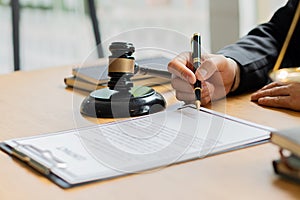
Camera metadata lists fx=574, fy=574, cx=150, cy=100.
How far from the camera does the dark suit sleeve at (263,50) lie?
1.35 meters

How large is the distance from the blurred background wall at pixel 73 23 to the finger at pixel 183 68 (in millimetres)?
1543

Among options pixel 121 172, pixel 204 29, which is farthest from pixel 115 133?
pixel 204 29

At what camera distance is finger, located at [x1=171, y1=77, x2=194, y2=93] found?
1.18 m

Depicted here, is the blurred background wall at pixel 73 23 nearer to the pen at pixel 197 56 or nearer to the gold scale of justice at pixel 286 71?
the gold scale of justice at pixel 286 71

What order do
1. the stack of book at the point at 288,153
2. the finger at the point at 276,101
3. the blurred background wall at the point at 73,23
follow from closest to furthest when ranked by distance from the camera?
the stack of book at the point at 288,153, the finger at the point at 276,101, the blurred background wall at the point at 73,23

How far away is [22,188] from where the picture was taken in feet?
2.67

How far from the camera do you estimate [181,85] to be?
1201 mm

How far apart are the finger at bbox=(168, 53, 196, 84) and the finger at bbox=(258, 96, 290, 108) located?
155 mm

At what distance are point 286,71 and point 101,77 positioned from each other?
431mm

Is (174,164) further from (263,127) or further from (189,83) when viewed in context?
(189,83)

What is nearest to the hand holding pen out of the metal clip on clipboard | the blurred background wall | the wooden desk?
the wooden desk

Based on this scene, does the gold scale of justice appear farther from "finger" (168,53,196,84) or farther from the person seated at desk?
"finger" (168,53,196,84)

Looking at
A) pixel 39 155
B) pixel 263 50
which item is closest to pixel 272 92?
pixel 263 50

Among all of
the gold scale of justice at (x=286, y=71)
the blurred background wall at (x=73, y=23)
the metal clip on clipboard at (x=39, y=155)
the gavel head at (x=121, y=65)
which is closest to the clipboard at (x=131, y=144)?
the metal clip on clipboard at (x=39, y=155)
